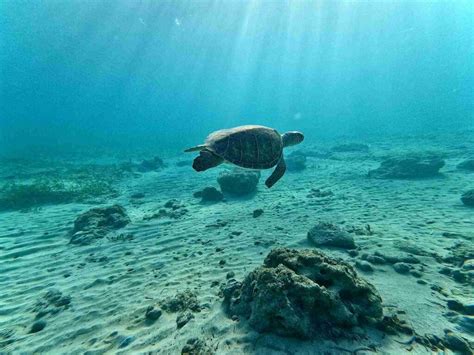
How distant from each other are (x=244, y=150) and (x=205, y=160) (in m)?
1.19

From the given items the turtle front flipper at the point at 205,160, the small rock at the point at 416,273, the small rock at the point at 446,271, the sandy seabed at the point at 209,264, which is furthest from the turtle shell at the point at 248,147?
the small rock at the point at 446,271

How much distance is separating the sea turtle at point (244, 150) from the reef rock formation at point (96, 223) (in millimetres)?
5034

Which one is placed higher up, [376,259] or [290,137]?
[290,137]

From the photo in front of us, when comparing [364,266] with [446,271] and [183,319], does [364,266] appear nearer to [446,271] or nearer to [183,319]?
[446,271]

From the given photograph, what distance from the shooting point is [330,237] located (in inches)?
243

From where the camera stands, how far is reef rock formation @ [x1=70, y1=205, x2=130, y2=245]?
7746 millimetres

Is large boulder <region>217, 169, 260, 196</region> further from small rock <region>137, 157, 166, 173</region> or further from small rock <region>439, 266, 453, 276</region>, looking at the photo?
small rock <region>137, 157, 166, 173</region>

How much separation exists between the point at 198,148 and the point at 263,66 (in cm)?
13307

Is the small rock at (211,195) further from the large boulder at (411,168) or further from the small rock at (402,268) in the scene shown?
the large boulder at (411,168)

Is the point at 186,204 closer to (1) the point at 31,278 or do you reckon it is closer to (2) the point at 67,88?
(1) the point at 31,278

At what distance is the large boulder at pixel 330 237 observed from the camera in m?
6.07

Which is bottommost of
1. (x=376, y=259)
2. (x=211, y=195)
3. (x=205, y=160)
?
(x=376, y=259)

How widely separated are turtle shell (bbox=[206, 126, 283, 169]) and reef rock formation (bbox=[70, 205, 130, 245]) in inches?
212

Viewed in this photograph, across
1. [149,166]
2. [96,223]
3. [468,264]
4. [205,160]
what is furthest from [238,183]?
[149,166]
